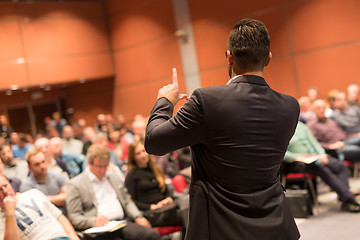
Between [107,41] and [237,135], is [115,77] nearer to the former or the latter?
[107,41]

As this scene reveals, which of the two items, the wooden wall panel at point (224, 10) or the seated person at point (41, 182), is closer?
the seated person at point (41, 182)

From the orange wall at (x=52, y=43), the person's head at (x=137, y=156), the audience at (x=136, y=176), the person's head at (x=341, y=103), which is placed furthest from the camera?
the orange wall at (x=52, y=43)

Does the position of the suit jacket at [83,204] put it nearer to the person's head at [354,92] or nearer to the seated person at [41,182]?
the seated person at [41,182]

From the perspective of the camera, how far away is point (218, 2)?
8.95 metres

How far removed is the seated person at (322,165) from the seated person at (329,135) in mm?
347

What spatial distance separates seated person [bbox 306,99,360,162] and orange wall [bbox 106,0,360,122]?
2.76ft

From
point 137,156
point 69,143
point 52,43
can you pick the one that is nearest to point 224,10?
point 69,143

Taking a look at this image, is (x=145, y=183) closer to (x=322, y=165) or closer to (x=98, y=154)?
(x=98, y=154)

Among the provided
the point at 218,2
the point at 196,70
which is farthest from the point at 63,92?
the point at 218,2

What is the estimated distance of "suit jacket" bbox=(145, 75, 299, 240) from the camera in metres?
1.19

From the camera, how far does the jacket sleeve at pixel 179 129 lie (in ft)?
3.85

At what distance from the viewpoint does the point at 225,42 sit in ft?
26.8

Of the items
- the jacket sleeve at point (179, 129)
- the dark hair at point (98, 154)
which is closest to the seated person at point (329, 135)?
the dark hair at point (98, 154)

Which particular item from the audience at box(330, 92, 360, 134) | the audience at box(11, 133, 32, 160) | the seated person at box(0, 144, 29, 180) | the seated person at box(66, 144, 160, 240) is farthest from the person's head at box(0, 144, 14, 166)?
the audience at box(330, 92, 360, 134)
